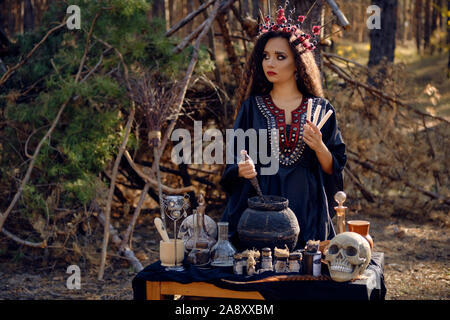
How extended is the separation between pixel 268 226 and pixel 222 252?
30cm

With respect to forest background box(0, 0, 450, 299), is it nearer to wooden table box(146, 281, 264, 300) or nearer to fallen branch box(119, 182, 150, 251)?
fallen branch box(119, 182, 150, 251)

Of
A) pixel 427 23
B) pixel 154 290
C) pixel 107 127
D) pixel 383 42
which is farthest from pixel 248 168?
pixel 427 23

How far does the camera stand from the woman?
343cm

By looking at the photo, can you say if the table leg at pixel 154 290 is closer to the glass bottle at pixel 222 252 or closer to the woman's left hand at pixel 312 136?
the glass bottle at pixel 222 252

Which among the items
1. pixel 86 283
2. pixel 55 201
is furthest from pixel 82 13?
pixel 86 283

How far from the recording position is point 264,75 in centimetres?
374

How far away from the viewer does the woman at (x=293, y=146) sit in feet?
11.2

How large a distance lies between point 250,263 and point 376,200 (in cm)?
480

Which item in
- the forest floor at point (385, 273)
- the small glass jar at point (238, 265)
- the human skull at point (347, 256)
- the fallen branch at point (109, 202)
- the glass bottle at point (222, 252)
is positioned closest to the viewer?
the human skull at point (347, 256)

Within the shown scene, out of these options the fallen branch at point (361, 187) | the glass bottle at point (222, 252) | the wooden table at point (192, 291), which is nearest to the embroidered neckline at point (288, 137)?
the glass bottle at point (222, 252)

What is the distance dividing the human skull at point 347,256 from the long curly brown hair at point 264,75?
1.26 metres

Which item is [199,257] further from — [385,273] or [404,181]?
[404,181]

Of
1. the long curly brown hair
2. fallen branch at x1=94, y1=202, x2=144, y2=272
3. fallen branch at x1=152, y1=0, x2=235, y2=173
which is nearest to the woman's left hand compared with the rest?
the long curly brown hair

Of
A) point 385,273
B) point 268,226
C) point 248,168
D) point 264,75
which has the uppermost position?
point 264,75
